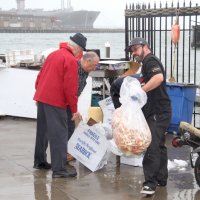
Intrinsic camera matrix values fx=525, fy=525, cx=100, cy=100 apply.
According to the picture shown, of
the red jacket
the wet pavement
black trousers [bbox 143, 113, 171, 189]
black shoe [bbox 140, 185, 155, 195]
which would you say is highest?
the red jacket

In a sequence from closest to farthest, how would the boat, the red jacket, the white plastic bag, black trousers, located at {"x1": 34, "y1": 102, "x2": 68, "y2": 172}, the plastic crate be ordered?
the white plastic bag, the red jacket, black trousers, located at {"x1": 34, "y1": 102, "x2": 68, "y2": 172}, the plastic crate, the boat

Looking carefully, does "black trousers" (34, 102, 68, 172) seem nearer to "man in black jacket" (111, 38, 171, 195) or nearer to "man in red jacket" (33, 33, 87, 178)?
"man in red jacket" (33, 33, 87, 178)

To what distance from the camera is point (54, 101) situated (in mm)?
6086

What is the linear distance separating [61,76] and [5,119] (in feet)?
15.1

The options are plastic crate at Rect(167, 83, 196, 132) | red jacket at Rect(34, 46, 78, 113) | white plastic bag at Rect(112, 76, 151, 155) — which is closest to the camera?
white plastic bag at Rect(112, 76, 151, 155)

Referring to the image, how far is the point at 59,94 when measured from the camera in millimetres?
6070

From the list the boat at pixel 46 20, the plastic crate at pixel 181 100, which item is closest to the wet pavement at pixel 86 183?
the plastic crate at pixel 181 100

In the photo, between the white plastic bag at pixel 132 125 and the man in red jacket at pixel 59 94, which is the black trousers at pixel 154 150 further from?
the man in red jacket at pixel 59 94

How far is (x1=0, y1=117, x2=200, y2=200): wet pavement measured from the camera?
18.4ft

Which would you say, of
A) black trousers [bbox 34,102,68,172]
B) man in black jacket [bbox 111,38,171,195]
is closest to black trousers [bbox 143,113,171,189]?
man in black jacket [bbox 111,38,171,195]

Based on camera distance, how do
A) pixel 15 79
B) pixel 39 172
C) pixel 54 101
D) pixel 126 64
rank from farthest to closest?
pixel 15 79, pixel 126 64, pixel 39 172, pixel 54 101

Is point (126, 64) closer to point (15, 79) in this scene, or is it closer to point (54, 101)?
point (15, 79)

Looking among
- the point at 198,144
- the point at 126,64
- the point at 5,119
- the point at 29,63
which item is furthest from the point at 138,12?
the point at 198,144

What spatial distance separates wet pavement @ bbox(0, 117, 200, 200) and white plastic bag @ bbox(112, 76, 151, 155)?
1.73ft
